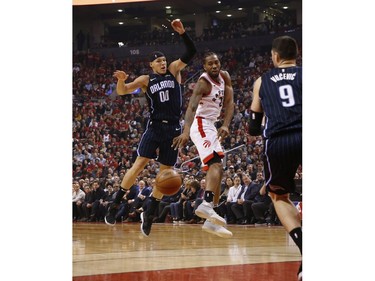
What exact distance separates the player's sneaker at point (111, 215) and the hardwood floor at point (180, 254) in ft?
0.26

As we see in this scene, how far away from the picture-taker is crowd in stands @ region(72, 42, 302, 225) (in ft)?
17.4

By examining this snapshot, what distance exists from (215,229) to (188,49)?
148 cm

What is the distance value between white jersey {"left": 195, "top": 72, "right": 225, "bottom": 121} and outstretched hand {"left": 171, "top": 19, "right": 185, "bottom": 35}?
72 centimetres

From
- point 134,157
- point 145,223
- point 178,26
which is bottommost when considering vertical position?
point 145,223

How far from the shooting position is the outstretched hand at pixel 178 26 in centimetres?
562

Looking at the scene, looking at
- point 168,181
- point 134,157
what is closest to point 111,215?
point 134,157

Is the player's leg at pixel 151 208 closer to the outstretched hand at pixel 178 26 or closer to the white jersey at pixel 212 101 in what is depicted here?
the white jersey at pixel 212 101

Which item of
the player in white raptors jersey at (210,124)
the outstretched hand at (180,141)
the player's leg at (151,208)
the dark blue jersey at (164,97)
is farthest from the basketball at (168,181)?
the dark blue jersey at (164,97)

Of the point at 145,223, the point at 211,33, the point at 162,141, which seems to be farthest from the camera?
the point at 211,33

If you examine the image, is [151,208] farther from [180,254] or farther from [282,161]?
[282,161]

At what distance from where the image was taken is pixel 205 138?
5.12 meters

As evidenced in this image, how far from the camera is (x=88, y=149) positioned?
571 cm
